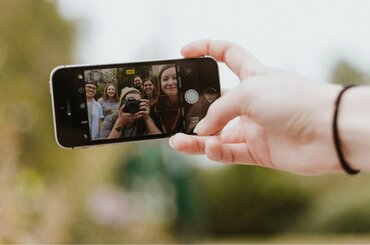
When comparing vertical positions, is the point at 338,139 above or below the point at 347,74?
above

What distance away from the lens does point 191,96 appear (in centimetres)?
102

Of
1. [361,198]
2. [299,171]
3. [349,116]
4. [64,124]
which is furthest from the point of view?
[361,198]

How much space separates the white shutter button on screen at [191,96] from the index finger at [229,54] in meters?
0.07

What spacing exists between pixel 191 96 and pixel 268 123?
0.80 ft

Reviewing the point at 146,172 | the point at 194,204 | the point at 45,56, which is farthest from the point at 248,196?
the point at 45,56

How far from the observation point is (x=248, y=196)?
3406 mm

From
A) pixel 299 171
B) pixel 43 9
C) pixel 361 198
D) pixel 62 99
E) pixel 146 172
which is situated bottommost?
pixel 361 198

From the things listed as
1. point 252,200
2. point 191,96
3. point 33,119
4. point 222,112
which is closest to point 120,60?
point 33,119

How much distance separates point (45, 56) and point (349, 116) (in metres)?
2.06

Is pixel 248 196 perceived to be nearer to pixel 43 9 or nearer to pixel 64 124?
pixel 43 9

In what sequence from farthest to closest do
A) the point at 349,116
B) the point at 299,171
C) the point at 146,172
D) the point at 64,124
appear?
Result: 1. the point at 146,172
2. the point at 64,124
3. the point at 299,171
4. the point at 349,116

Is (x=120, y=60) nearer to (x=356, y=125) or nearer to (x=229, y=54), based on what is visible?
(x=229, y=54)

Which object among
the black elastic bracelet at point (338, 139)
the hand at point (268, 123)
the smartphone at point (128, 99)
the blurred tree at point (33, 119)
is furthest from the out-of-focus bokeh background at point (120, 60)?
the black elastic bracelet at point (338, 139)

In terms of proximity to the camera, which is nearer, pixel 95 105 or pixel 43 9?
pixel 95 105
